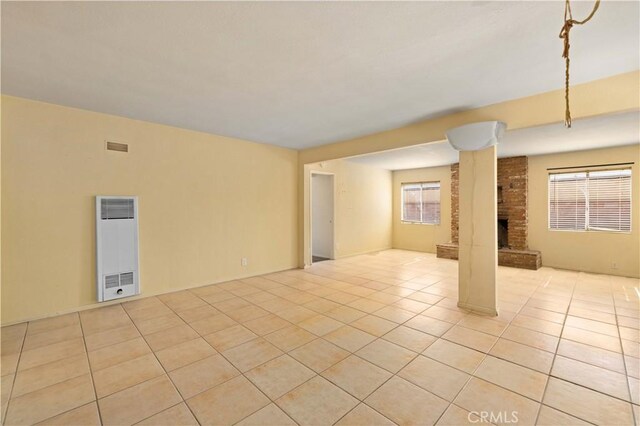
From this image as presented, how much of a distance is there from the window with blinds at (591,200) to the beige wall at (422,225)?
6.95ft

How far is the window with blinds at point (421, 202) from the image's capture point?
746 centimetres

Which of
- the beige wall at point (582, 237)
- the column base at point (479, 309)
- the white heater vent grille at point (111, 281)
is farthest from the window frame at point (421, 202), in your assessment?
the white heater vent grille at point (111, 281)

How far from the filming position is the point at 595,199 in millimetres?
5309

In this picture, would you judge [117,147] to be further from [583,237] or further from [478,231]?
[583,237]

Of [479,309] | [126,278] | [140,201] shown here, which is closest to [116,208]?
[140,201]

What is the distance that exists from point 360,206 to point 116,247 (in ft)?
17.6

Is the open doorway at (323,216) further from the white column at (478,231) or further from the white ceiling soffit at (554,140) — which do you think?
the white column at (478,231)

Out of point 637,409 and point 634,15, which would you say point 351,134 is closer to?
point 634,15

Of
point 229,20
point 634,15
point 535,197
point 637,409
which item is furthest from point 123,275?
point 535,197

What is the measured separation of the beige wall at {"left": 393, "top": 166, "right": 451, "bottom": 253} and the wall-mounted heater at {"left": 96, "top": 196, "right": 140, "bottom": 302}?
6694 millimetres

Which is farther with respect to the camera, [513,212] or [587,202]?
[513,212]

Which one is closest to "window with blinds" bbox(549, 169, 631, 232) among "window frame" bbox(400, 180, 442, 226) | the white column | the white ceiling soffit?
the white ceiling soffit

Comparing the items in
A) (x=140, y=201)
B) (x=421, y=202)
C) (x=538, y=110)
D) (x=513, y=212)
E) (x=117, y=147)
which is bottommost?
(x=513, y=212)

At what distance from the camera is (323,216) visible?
6945mm
